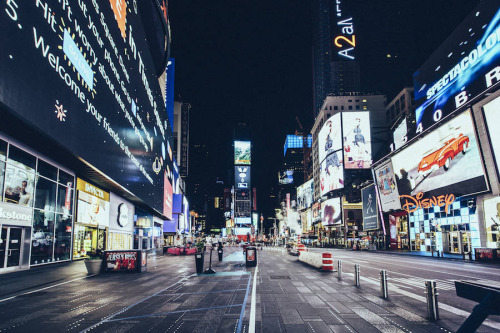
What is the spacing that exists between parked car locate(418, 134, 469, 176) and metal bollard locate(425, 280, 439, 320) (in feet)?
90.8

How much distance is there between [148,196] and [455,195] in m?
31.8

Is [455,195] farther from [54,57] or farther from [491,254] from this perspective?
[54,57]

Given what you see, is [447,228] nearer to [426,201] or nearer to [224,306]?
[426,201]

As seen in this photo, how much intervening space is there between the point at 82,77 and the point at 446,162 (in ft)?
110

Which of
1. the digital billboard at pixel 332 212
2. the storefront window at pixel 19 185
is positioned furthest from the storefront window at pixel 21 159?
the digital billboard at pixel 332 212

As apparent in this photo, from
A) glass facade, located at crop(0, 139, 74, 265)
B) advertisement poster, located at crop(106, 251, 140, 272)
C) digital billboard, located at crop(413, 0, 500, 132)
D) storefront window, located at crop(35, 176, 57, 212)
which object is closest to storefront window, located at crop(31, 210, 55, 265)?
glass facade, located at crop(0, 139, 74, 265)

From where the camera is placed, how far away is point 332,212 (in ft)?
308

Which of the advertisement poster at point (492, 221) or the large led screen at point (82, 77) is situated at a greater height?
the large led screen at point (82, 77)

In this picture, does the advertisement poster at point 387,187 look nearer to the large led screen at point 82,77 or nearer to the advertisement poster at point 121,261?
the large led screen at point 82,77

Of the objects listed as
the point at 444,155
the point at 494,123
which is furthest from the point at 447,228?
the point at 494,123

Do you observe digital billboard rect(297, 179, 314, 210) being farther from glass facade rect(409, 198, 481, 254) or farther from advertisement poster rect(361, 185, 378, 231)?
glass facade rect(409, 198, 481, 254)

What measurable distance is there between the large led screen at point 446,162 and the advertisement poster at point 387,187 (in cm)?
276

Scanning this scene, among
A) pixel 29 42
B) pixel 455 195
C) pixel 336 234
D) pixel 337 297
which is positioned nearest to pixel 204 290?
pixel 337 297

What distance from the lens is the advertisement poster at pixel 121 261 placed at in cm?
1877
